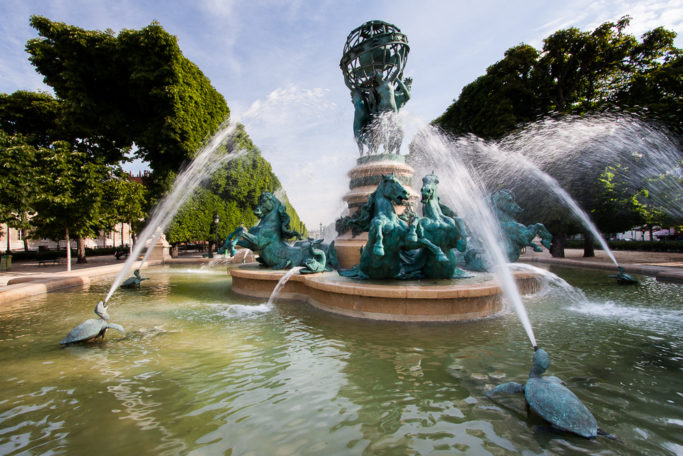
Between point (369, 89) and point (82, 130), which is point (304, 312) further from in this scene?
point (82, 130)

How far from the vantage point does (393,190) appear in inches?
283

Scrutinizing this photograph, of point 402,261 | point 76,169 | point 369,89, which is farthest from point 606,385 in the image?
point 76,169

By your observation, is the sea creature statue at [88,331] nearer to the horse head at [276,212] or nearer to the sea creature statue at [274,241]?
the sea creature statue at [274,241]

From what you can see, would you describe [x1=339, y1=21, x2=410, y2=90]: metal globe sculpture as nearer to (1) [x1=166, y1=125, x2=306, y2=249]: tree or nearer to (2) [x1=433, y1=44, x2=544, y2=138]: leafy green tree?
(2) [x1=433, y1=44, x2=544, y2=138]: leafy green tree

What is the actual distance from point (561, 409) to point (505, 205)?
8.05m

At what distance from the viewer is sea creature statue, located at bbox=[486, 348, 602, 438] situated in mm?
2401

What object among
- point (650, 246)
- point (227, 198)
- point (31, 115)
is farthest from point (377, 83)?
point (650, 246)

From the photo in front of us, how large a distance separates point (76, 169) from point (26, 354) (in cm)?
1681

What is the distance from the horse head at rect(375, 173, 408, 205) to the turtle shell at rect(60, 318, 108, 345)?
5.57m

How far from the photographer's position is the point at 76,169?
1725 cm

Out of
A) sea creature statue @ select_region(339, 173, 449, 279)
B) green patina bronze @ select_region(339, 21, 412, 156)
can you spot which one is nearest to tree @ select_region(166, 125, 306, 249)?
green patina bronze @ select_region(339, 21, 412, 156)

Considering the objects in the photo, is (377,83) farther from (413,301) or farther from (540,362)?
(540,362)

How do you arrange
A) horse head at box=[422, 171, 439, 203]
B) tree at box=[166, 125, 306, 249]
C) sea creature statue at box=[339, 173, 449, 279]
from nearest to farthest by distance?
sea creature statue at box=[339, 173, 449, 279], horse head at box=[422, 171, 439, 203], tree at box=[166, 125, 306, 249]

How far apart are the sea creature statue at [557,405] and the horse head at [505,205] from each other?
7.60 m
